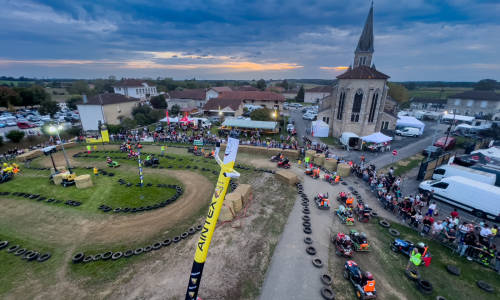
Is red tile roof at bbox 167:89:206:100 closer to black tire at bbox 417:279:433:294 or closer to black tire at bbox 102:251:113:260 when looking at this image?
black tire at bbox 102:251:113:260

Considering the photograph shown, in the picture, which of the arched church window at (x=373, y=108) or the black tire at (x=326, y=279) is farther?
the arched church window at (x=373, y=108)

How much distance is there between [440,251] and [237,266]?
37.6 feet

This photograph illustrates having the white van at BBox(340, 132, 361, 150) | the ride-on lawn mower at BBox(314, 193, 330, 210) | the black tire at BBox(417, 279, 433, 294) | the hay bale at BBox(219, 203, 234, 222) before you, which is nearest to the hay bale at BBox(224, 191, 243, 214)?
the hay bale at BBox(219, 203, 234, 222)

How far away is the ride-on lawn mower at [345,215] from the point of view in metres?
13.1

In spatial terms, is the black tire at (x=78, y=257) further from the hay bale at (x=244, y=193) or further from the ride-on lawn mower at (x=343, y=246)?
the ride-on lawn mower at (x=343, y=246)

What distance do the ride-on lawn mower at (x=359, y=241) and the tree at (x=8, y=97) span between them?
82.0m

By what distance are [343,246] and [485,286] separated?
5.96 meters

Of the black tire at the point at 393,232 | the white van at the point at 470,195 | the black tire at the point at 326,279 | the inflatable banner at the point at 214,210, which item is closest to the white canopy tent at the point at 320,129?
the white van at the point at 470,195

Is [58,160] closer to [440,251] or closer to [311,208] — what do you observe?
[311,208]

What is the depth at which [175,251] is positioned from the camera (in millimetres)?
10758

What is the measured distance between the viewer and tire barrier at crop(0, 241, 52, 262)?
33.8 ft

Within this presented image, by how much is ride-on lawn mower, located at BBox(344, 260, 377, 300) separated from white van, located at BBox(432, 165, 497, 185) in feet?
53.4

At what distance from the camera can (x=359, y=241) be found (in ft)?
36.9

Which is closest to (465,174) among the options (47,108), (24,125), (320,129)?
Result: (320,129)
